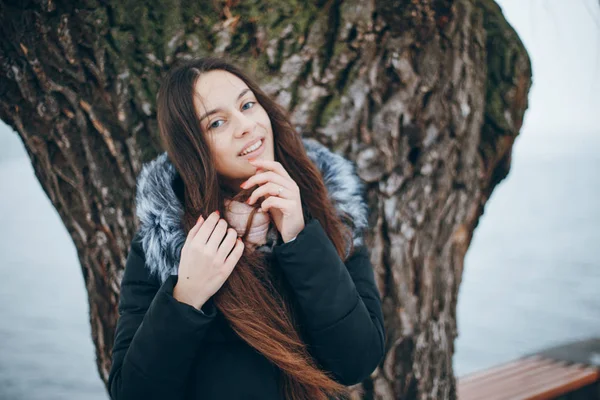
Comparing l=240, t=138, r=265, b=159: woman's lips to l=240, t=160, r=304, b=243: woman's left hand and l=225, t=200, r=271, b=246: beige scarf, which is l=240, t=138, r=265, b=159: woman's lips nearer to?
l=240, t=160, r=304, b=243: woman's left hand

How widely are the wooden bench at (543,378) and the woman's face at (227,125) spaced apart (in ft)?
7.33

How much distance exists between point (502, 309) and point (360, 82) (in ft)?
15.2

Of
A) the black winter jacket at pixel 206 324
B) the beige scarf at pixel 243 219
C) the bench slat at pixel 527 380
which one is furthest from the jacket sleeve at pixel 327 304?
the bench slat at pixel 527 380

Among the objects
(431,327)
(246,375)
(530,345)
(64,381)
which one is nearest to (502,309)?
(530,345)

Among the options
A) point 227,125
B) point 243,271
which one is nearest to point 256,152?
point 227,125

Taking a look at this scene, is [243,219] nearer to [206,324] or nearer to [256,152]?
[256,152]

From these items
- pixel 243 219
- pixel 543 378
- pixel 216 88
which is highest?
pixel 216 88

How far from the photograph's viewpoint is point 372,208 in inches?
79.1

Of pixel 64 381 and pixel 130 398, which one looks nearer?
pixel 130 398

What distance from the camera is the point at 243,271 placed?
5.19 feet

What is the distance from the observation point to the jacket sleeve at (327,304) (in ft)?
4.89

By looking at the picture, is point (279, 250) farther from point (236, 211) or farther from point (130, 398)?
point (130, 398)

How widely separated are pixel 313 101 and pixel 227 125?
487 mm

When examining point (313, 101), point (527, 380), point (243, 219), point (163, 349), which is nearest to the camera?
point (163, 349)
